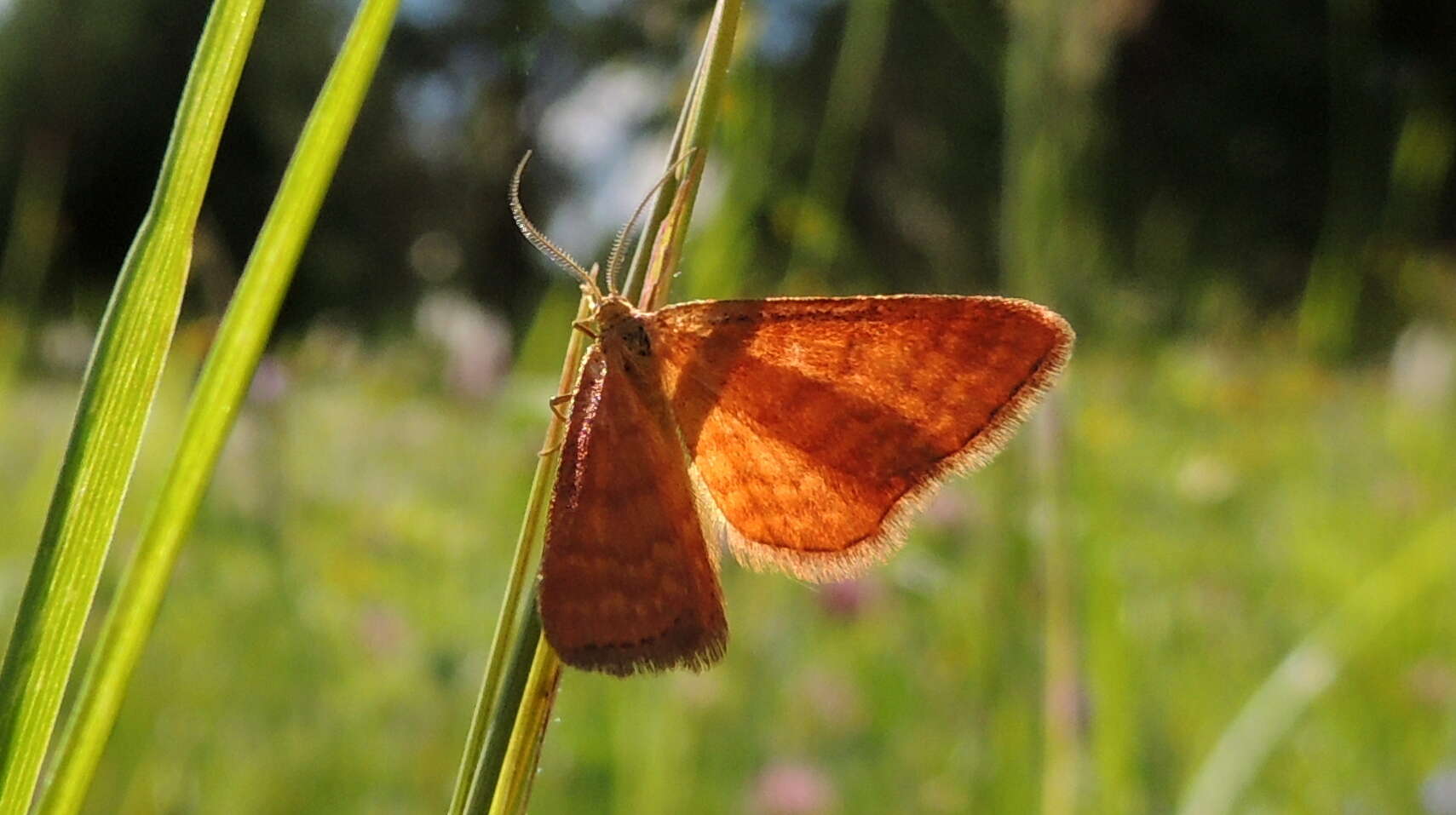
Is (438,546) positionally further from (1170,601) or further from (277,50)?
(277,50)

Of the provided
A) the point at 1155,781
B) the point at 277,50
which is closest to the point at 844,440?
the point at 1155,781

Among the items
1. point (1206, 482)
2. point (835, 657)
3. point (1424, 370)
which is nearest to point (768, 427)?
point (835, 657)

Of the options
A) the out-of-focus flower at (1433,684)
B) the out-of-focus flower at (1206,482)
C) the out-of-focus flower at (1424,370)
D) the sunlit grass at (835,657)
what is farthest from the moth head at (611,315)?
the out-of-focus flower at (1424,370)

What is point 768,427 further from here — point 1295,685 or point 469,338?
point 469,338

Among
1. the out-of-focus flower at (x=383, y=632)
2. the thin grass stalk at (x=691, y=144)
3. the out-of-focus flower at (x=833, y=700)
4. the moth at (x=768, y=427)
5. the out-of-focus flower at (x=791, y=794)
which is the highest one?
the thin grass stalk at (x=691, y=144)

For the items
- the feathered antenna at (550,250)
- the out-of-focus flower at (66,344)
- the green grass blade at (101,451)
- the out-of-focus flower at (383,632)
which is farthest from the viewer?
the out-of-focus flower at (66,344)

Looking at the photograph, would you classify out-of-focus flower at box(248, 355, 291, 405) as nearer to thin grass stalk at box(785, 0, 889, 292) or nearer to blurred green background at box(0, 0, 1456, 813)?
blurred green background at box(0, 0, 1456, 813)

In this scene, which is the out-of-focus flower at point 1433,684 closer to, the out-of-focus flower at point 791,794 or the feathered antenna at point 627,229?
the out-of-focus flower at point 791,794

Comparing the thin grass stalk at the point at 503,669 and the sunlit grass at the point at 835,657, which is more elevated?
the thin grass stalk at the point at 503,669

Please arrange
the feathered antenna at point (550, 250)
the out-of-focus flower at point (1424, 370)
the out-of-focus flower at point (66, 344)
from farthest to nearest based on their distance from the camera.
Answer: the out-of-focus flower at point (1424, 370), the out-of-focus flower at point (66, 344), the feathered antenna at point (550, 250)

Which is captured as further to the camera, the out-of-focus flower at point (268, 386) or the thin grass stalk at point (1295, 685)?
the out-of-focus flower at point (268, 386)
